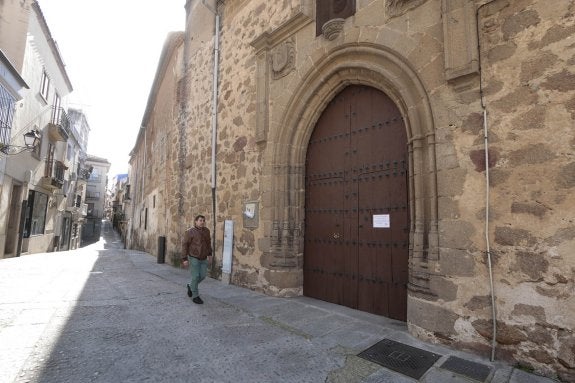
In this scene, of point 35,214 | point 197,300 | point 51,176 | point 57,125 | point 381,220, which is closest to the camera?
point 381,220

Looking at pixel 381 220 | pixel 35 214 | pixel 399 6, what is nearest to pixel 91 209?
pixel 35 214

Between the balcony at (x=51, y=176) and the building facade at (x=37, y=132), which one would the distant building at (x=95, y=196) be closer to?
the building facade at (x=37, y=132)

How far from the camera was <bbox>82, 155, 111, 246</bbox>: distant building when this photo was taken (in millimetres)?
38844

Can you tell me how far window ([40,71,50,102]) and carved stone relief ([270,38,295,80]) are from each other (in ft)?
37.0

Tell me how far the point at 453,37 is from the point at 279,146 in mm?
2633

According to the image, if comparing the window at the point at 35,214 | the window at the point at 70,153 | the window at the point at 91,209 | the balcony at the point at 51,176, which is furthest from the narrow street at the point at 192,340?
the window at the point at 91,209

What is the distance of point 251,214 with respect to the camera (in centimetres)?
523

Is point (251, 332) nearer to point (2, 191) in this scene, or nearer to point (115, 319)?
point (115, 319)

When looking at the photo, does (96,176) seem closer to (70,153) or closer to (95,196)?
(95,196)

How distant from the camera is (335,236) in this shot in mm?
4297

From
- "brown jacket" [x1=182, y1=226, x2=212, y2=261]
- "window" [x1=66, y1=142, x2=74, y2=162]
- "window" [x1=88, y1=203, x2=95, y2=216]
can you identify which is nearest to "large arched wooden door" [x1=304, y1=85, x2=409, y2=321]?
"brown jacket" [x1=182, y1=226, x2=212, y2=261]

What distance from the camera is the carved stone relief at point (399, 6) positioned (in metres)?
3.34

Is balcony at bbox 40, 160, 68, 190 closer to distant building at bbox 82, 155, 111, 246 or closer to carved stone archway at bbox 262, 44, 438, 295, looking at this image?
carved stone archway at bbox 262, 44, 438, 295

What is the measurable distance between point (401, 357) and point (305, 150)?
306 cm
